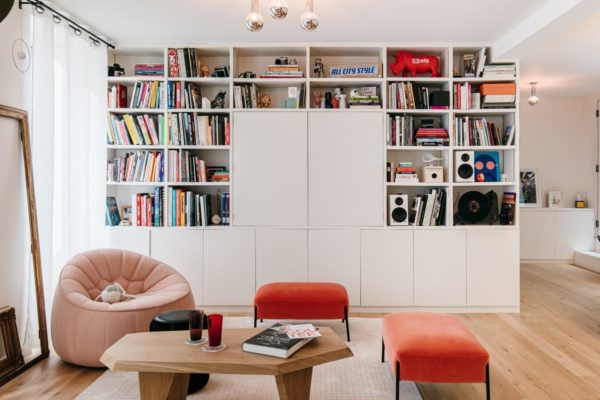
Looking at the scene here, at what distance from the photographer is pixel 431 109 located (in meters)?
4.32

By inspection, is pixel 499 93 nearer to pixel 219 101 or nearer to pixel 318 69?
pixel 318 69

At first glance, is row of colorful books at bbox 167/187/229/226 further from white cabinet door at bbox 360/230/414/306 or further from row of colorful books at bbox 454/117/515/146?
row of colorful books at bbox 454/117/515/146

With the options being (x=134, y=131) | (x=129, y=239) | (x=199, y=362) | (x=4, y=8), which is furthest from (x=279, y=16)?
(x=129, y=239)

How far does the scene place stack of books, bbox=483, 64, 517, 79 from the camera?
4.34 meters

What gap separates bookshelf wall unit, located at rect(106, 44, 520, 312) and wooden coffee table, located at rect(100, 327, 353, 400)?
2054 mm

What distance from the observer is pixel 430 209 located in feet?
14.2

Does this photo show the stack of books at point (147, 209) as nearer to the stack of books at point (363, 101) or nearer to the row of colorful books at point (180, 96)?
the row of colorful books at point (180, 96)

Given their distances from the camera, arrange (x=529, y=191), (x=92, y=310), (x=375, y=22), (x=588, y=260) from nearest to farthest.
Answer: (x=92, y=310)
(x=375, y=22)
(x=588, y=260)
(x=529, y=191)

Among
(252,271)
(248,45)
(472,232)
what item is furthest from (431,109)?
(252,271)

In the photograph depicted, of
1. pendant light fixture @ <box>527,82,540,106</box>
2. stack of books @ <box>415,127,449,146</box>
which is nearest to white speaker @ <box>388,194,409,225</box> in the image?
stack of books @ <box>415,127,449,146</box>

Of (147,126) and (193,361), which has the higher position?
(147,126)

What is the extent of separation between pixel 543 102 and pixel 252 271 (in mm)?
5695

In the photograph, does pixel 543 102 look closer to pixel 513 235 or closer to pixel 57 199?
pixel 513 235

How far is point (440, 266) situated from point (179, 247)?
2574mm
